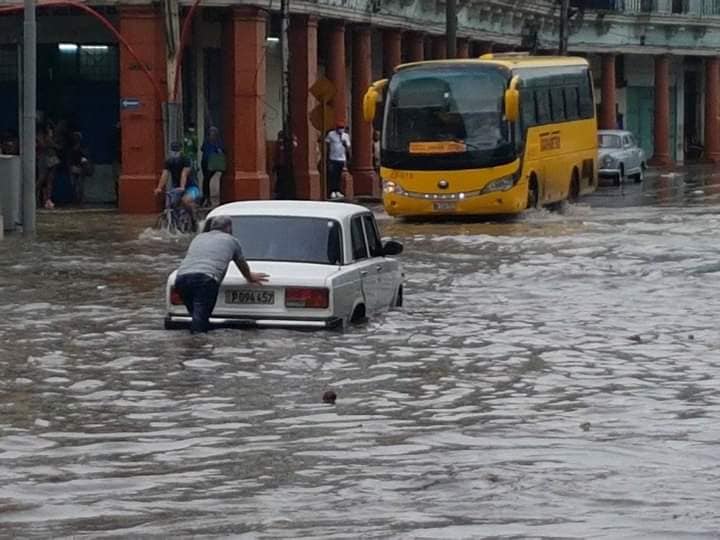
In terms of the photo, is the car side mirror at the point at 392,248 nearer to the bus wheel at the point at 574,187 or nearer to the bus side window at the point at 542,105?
the bus side window at the point at 542,105

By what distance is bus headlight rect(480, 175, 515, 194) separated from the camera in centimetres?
3912

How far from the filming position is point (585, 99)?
151 feet

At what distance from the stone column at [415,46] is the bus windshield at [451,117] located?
17.6 metres

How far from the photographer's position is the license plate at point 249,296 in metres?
18.9

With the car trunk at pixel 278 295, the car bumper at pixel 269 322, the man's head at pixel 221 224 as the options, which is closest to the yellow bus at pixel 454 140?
the man's head at pixel 221 224

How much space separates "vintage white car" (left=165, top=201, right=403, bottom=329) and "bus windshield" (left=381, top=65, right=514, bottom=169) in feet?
58.9

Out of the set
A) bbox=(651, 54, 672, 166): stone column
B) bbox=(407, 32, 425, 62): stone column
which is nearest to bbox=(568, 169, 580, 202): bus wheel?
bbox=(407, 32, 425, 62): stone column

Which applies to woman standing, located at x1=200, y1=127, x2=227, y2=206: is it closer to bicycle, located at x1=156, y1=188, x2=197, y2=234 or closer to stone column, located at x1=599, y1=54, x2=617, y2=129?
bicycle, located at x1=156, y1=188, x2=197, y2=234

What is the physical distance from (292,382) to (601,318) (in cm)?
596

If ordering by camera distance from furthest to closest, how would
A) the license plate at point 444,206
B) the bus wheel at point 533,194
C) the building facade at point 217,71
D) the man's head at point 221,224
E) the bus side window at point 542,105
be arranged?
the building facade at point 217,71, the bus side window at point 542,105, the bus wheel at point 533,194, the license plate at point 444,206, the man's head at point 221,224

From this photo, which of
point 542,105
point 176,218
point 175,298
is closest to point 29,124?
point 176,218

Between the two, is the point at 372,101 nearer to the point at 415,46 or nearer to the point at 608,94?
the point at 415,46

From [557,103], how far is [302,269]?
24.7m

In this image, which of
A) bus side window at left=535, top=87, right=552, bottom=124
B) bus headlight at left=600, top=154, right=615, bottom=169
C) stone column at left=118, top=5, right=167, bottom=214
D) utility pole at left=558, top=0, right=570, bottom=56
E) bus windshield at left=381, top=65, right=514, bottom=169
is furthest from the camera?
utility pole at left=558, top=0, right=570, bottom=56
